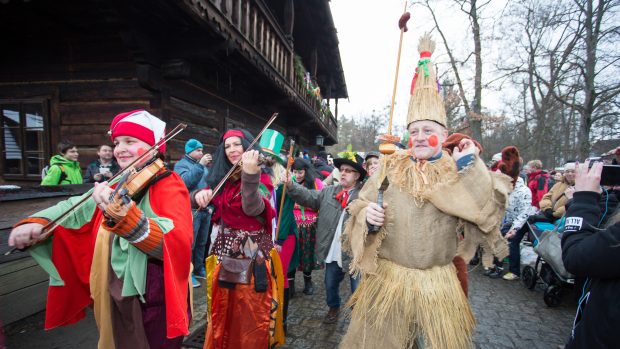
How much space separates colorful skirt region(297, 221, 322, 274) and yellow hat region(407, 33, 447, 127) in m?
2.54

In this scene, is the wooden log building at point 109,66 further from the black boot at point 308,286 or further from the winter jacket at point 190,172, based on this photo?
the black boot at point 308,286

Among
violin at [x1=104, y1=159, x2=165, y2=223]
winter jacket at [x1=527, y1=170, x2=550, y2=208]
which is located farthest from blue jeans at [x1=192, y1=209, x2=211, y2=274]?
winter jacket at [x1=527, y1=170, x2=550, y2=208]

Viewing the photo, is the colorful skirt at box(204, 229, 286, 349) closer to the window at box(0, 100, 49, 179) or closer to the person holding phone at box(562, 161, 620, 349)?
the person holding phone at box(562, 161, 620, 349)

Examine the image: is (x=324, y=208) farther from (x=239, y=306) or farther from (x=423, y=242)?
(x=423, y=242)

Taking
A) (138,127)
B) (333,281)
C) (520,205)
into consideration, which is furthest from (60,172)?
(520,205)

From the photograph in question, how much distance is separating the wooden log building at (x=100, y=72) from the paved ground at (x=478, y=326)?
0.52m

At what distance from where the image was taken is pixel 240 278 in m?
2.11

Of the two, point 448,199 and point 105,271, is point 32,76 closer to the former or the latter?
point 105,271

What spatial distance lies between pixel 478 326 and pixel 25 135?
6.80m

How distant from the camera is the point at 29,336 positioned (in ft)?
9.60

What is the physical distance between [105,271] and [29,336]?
2.34 m

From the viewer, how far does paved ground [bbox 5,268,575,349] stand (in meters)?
2.93

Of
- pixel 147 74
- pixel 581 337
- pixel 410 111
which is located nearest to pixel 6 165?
pixel 147 74

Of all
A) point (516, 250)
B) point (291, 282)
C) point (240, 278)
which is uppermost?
point (240, 278)
